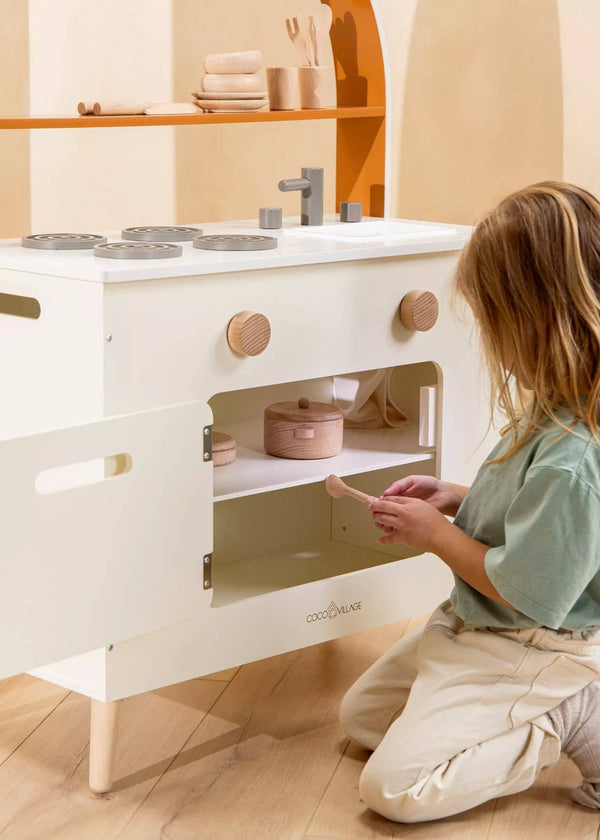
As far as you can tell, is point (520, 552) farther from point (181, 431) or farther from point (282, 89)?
point (282, 89)

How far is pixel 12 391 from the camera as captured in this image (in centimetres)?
152

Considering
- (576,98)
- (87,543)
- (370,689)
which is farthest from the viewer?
(576,98)

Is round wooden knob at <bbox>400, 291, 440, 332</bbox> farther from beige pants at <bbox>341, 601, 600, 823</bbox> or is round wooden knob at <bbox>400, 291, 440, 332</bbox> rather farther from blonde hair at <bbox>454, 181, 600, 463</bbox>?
beige pants at <bbox>341, 601, 600, 823</bbox>

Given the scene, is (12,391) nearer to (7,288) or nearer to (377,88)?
(7,288)

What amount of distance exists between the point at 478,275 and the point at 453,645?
0.46m

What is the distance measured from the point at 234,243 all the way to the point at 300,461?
0.36 m

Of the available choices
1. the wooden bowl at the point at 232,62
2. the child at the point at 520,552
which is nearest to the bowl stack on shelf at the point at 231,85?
the wooden bowl at the point at 232,62

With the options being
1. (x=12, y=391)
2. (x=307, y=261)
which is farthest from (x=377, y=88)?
(x=12, y=391)

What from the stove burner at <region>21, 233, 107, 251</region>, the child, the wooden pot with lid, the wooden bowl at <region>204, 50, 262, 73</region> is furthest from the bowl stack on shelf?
the child

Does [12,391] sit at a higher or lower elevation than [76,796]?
higher

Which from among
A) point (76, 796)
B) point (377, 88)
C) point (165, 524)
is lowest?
point (76, 796)

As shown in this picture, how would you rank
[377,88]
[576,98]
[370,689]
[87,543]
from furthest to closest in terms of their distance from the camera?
[576,98]
[377,88]
[370,689]
[87,543]

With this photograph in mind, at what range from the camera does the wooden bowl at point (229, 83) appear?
185 centimetres

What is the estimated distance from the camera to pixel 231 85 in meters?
1.85
